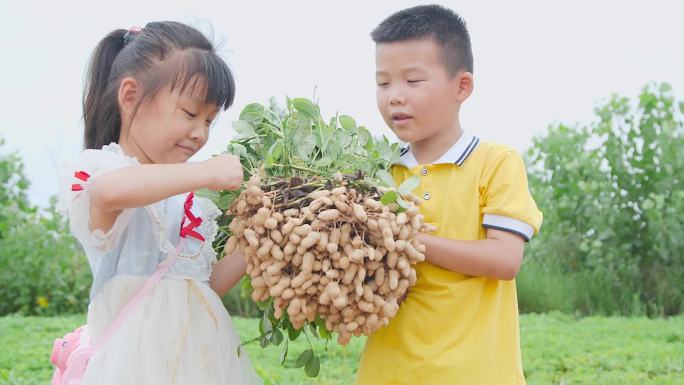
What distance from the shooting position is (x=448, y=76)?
254 centimetres

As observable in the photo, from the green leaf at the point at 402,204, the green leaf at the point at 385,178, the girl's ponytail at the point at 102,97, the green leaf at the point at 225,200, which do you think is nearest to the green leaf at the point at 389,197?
the green leaf at the point at 402,204

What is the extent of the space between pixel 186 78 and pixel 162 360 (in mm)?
762

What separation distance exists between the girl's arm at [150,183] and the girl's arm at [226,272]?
1.52 ft

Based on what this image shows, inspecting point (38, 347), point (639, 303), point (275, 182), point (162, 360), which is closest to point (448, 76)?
point (275, 182)

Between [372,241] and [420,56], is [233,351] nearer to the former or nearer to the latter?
[372,241]

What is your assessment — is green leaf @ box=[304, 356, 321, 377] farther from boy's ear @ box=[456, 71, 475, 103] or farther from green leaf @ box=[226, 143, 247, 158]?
boy's ear @ box=[456, 71, 475, 103]

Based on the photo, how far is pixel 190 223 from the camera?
2445 millimetres

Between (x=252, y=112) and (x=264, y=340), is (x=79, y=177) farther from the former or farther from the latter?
(x=264, y=340)

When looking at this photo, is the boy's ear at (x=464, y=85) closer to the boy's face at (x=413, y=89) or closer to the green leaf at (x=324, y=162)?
the boy's face at (x=413, y=89)

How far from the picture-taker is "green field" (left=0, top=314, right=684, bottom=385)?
189 inches

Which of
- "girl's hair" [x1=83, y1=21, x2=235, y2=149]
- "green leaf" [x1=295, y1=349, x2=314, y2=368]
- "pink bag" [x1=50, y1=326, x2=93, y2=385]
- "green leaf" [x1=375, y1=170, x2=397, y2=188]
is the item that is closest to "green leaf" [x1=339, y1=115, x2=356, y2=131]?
"green leaf" [x1=375, y1=170, x2=397, y2=188]

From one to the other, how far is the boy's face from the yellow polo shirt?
110mm

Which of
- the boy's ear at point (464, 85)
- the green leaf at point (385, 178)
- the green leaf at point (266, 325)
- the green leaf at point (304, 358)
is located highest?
the boy's ear at point (464, 85)

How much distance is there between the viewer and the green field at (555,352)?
4.80 m
